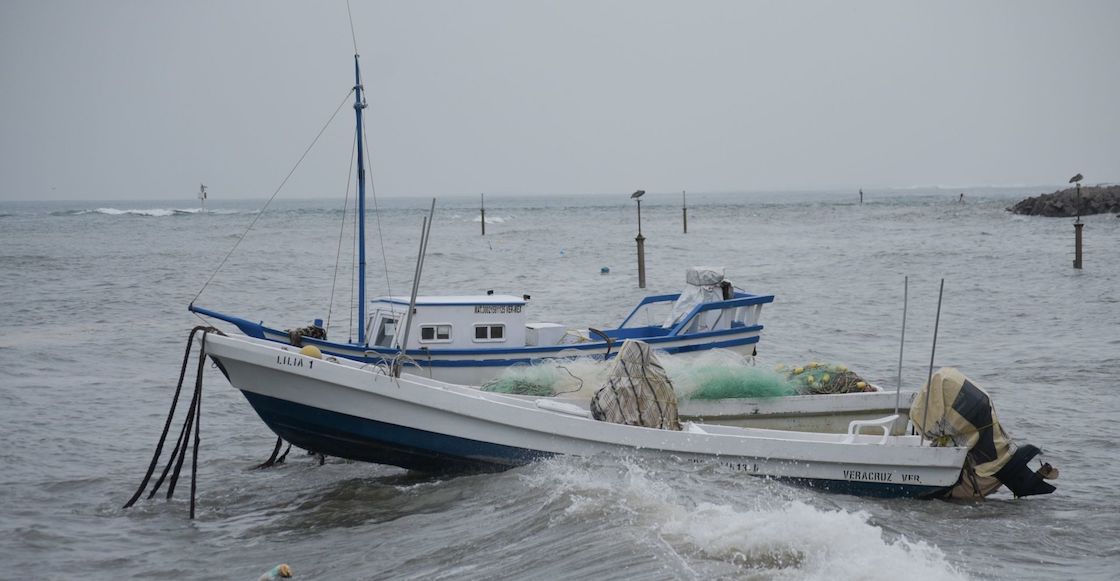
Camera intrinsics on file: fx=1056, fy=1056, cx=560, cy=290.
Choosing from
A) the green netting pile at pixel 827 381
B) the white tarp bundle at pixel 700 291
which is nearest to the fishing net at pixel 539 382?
the green netting pile at pixel 827 381

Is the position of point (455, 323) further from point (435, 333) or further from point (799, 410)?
point (799, 410)

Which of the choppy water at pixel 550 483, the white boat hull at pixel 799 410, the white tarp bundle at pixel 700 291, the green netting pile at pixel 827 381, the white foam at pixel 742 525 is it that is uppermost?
the white tarp bundle at pixel 700 291

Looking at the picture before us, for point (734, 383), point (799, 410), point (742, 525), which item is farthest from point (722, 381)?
point (742, 525)

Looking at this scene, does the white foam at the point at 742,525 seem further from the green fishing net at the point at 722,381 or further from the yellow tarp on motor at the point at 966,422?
the green fishing net at the point at 722,381

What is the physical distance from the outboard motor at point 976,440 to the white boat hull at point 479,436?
24 cm

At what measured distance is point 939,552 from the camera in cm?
871

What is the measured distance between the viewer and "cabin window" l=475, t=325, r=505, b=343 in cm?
1458

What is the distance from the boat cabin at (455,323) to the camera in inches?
565

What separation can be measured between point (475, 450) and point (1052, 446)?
25.1 feet

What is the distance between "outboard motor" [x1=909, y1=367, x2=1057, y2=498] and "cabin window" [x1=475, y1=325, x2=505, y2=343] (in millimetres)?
5920

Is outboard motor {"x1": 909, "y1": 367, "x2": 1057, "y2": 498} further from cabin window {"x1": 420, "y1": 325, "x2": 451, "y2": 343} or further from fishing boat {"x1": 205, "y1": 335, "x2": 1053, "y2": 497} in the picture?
cabin window {"x1": 420, "y1": 325, "x2": 451, "y2": 343}

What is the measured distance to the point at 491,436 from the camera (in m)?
11.1

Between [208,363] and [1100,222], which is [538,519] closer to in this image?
[208,363]

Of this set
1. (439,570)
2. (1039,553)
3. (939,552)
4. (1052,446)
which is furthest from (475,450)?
(1052,446)
